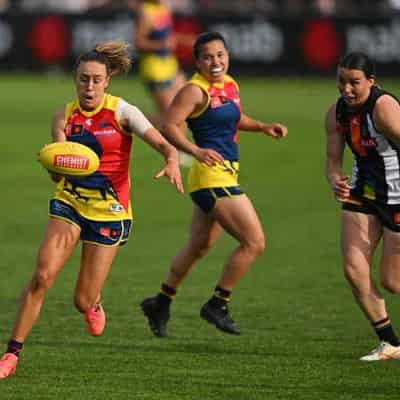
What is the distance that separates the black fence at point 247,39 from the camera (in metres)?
34.8

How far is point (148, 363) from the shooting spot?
990cm

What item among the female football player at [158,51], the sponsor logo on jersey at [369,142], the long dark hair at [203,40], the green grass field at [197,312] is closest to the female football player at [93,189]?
the green grass field at [197,312]

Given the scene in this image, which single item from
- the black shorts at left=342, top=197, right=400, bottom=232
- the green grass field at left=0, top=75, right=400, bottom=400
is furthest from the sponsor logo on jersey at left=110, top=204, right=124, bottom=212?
the black shorts at left=342, top=197, right=400, bottom=232

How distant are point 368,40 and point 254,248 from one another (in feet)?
79.5

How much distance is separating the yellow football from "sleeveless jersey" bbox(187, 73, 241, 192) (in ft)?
5.61

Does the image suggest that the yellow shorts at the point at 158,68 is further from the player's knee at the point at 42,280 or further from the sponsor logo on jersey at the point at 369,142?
the player's knee at the point at 42,280

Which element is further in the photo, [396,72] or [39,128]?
[396,72]

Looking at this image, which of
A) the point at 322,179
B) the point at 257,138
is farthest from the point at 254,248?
the point at 257,138

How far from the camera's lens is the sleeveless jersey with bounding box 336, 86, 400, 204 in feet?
32.4

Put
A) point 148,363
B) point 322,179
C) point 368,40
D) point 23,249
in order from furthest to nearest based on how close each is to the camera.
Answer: point 368,40
point 322,179
point 23,249
point 148,363

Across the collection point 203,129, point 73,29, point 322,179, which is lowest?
point 73,29

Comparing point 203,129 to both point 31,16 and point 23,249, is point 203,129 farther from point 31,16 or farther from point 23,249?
point 31,16

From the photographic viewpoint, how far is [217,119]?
36.6ft

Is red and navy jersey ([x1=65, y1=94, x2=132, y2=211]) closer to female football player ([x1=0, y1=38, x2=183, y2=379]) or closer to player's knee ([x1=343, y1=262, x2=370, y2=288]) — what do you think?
female football player ([x1=0, y1=38, x2=183, y2=379])
